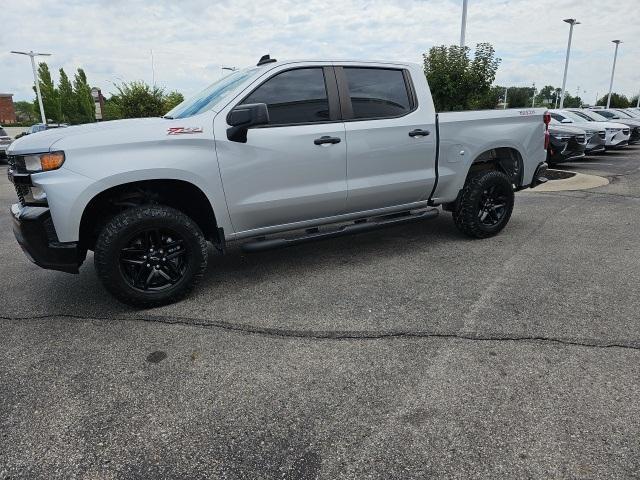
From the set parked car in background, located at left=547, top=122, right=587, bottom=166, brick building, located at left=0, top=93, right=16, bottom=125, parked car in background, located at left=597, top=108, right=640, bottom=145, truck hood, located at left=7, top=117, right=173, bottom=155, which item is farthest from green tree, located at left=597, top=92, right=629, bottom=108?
brick building, located at left=0, top=93, right=16, bottom=125

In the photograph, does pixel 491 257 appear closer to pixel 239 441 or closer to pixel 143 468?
pixel 239 441

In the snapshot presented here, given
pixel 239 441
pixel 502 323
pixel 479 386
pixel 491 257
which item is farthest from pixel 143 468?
pixel 491 257

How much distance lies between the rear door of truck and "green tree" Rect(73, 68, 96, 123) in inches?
2156

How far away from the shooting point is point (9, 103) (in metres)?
84.5

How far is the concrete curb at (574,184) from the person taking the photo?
9516mm

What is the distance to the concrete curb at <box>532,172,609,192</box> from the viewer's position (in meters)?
9.52

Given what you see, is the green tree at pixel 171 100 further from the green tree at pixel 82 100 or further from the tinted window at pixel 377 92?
the tinted window at pixel 377 92

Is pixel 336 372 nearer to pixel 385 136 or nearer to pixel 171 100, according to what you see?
pixel 385 136

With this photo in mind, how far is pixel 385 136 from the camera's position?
4590mm

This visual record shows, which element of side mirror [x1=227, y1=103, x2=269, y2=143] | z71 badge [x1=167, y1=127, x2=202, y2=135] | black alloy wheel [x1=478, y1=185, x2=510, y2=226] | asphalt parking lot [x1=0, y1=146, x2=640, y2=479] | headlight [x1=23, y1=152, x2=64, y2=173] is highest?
side mirror [x1=227, y1=103, x2=269, y2=143]

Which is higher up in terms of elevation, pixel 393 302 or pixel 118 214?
pixel 118 214

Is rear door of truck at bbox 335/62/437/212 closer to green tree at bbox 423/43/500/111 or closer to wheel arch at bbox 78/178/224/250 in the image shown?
wheel arch at bbox 78/178/224/250

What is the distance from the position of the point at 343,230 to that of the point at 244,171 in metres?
1.12

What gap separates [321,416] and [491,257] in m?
3.15
